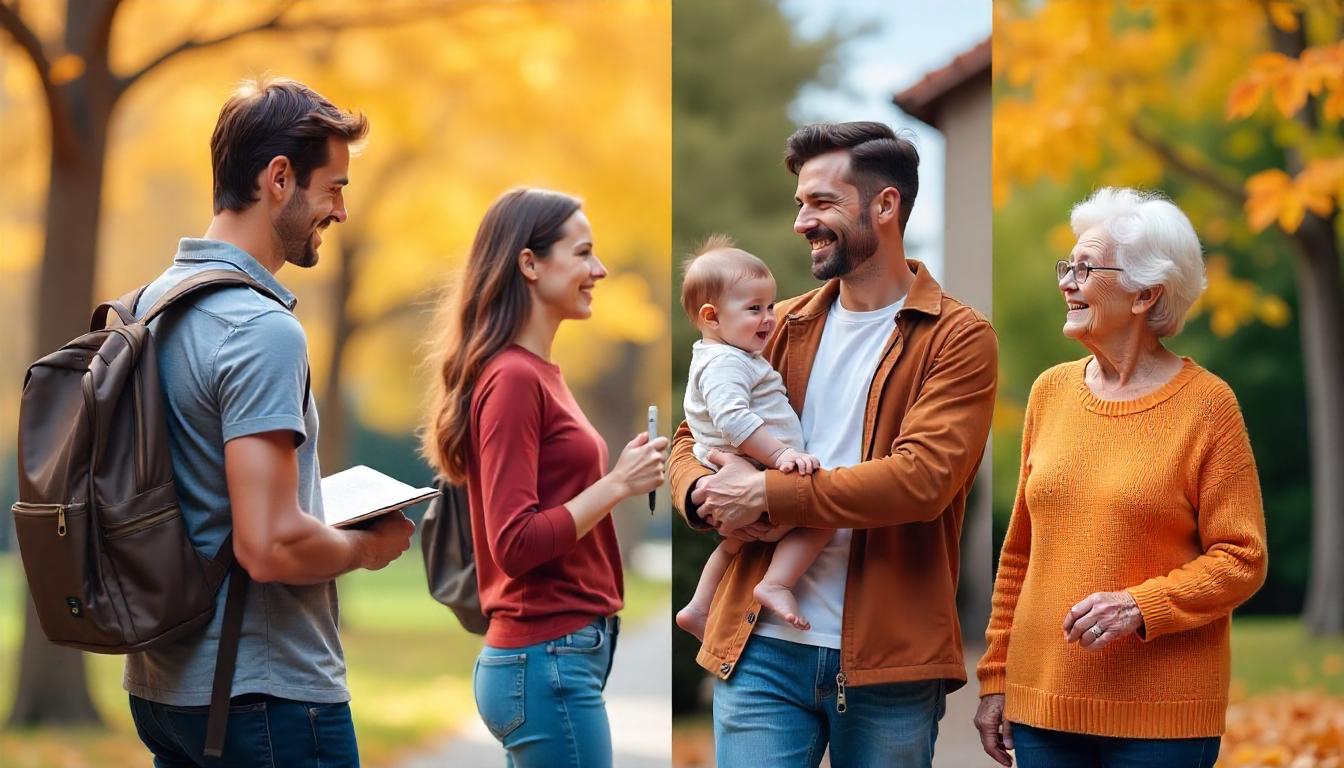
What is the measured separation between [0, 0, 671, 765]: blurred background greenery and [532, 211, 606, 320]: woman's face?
12.9ft

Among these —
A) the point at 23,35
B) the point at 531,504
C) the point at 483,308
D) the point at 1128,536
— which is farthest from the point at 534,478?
the point at 23,35

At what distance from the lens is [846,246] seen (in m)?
2.95

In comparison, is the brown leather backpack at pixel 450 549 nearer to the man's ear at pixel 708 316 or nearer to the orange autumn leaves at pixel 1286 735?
the man's ear at pixel 708 316

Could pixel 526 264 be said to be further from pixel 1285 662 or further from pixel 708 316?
pixel 1285 662

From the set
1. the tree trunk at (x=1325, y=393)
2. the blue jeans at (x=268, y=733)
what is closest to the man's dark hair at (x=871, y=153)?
the blue jeans at (x=268, y=733)

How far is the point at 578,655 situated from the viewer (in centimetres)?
312

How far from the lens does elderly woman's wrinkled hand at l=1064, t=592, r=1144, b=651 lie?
107 inches

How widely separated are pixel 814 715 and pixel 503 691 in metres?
0.69

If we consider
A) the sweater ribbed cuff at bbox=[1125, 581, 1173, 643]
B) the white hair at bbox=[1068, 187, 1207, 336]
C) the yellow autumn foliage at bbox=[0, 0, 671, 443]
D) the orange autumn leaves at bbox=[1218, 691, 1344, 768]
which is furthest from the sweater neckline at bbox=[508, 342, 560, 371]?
the yellow autumn foliage at bbox=[0, 0, 671, 443]

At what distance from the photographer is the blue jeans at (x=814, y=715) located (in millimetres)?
2824

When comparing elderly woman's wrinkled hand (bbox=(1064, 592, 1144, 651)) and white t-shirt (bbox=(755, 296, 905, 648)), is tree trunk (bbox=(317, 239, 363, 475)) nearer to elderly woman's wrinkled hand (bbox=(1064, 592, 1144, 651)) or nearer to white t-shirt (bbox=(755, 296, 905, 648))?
white t-shirt (bbox=(755, 296, 905, 648))

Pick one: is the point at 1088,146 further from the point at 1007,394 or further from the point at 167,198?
the point at 167,198

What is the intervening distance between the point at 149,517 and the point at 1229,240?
42.5 feet

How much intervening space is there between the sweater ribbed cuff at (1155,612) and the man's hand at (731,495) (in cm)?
76
